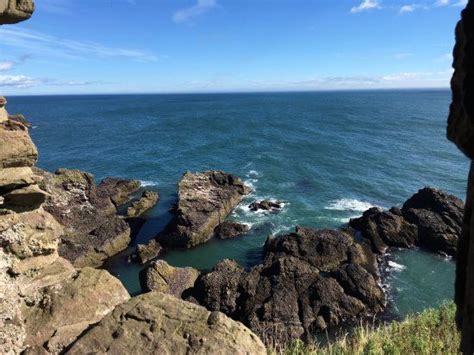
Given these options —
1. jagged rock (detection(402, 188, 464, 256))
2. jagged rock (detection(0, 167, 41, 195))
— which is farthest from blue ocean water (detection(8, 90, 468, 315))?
jagged rock (detection(0, 167, 41, 195))

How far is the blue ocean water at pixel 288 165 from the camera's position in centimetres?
3859

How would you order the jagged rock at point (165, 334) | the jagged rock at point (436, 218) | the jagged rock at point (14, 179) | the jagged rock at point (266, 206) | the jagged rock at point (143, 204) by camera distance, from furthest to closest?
the jagged rock at point (266, 206)
the jagged rock at point (143, 204)
the jagged rock at point (436, 218)
the jagged rock at point (14, 179)
the jagged rock at point (165, 334)

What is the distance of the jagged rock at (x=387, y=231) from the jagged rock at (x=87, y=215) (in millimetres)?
24999

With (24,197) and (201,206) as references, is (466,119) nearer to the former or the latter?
(24,197)

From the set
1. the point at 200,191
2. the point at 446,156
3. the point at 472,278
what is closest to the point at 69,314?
the point at 472,278

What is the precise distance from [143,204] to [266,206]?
51.5 feet

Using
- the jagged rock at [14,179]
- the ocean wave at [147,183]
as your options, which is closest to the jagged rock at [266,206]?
the ocean wave at [147,183]

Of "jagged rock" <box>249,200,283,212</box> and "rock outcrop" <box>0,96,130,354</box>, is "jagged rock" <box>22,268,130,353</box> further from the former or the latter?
"jagged rock" <box>249,200,283,212</box>

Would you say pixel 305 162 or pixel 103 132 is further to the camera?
pixel 103 132

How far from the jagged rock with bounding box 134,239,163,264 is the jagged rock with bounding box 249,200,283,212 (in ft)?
48.8

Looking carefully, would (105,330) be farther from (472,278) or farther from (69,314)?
(472,278)

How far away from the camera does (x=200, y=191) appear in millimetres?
49938

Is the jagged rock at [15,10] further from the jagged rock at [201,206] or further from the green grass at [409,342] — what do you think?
the jagged rock at [201,206]

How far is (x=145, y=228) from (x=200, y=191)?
27.0 feet
